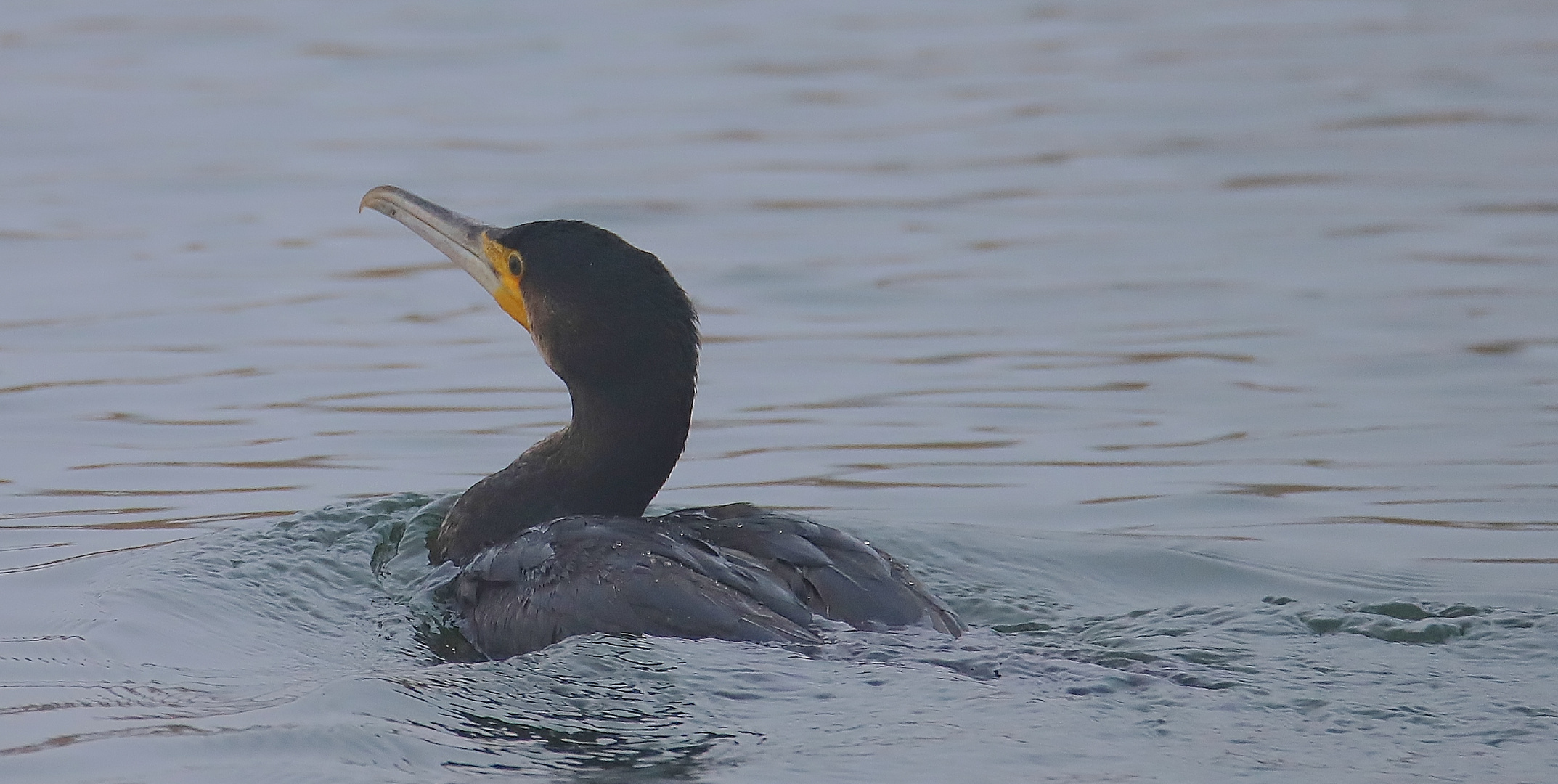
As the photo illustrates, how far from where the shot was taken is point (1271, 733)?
493 centimetres

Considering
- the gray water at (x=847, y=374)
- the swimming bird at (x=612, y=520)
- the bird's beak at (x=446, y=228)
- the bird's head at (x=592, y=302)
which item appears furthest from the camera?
the bird's beak at (x=446, y=228)

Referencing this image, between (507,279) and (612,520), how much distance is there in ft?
3.65

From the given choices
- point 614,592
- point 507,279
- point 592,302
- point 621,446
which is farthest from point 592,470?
point 614,592

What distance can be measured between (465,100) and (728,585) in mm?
9029

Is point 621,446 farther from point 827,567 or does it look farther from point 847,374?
point 847,374

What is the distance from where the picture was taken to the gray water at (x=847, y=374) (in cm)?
505

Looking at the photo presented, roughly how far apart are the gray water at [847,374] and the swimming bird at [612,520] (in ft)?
0.57

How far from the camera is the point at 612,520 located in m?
5.77

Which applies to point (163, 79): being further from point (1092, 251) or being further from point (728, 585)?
point (728, 585)

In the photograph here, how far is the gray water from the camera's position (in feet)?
16.6

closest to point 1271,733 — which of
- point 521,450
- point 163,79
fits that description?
point 521,450

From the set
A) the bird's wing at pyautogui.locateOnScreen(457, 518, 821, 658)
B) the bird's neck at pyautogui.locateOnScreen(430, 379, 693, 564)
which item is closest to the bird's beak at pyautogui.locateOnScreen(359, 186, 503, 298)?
the bird's neck at pyautogui.locateOnScreen(430, 379, 693, 564)

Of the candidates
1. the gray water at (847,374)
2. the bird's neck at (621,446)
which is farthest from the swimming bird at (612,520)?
the gray water at (847,374)

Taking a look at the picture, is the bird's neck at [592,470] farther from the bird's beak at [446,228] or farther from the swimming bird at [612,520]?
the bird's beak at [446,228]
